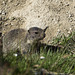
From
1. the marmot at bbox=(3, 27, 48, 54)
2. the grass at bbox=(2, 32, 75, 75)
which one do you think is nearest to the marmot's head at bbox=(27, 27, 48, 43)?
the marmot at bbox=(3, 27, 48, 54)

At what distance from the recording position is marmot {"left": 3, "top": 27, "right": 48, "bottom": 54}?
18.8 ft

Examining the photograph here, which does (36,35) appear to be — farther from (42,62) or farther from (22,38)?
(42,62)

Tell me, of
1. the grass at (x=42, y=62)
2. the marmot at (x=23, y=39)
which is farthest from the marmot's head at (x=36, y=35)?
the grass at (x=42, y=62)

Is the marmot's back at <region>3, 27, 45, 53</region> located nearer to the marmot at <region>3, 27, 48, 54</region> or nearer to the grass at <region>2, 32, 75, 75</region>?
the marmot at <region>3, 27, 48, 54</region>

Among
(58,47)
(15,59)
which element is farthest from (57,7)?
(15,59)

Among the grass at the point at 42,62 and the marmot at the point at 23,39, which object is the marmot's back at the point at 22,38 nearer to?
the marmot at the point at 23,39

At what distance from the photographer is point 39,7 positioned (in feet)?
23.8

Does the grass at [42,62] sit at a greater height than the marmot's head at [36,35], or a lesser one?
lesser

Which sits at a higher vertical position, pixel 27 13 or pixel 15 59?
pixel 27 13

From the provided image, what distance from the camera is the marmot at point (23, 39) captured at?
5.74 m

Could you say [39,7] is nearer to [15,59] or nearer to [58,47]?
[58,47]

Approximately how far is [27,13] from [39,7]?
464 millimetres

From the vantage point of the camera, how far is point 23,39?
6309 mm

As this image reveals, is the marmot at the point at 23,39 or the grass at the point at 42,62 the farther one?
the marmot at the point at 23,39
